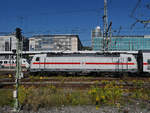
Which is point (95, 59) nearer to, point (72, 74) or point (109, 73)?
point (109, 73)

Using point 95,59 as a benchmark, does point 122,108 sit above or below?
below

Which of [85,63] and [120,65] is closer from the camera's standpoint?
[120,65]

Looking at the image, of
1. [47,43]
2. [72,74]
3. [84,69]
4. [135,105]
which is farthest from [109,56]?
[47,43]

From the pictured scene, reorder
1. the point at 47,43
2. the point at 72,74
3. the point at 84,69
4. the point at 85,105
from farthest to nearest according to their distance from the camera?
the point at 47,43, the point at 72,74, the point at 84,69, the point at 85,105

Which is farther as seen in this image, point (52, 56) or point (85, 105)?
point (52, 56)

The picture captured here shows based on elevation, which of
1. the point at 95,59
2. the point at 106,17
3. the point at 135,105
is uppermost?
the point at 106,17

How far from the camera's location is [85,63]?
1731 centimetres

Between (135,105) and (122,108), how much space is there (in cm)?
89

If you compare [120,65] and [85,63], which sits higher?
[85,63]

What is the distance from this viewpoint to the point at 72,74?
1905 cm

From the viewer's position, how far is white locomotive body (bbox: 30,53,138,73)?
16844 mm

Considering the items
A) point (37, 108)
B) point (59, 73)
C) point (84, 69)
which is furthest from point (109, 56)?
point (37, 108)

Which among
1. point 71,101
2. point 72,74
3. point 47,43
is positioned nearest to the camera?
point 71,101

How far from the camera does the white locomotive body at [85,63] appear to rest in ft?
55.3
